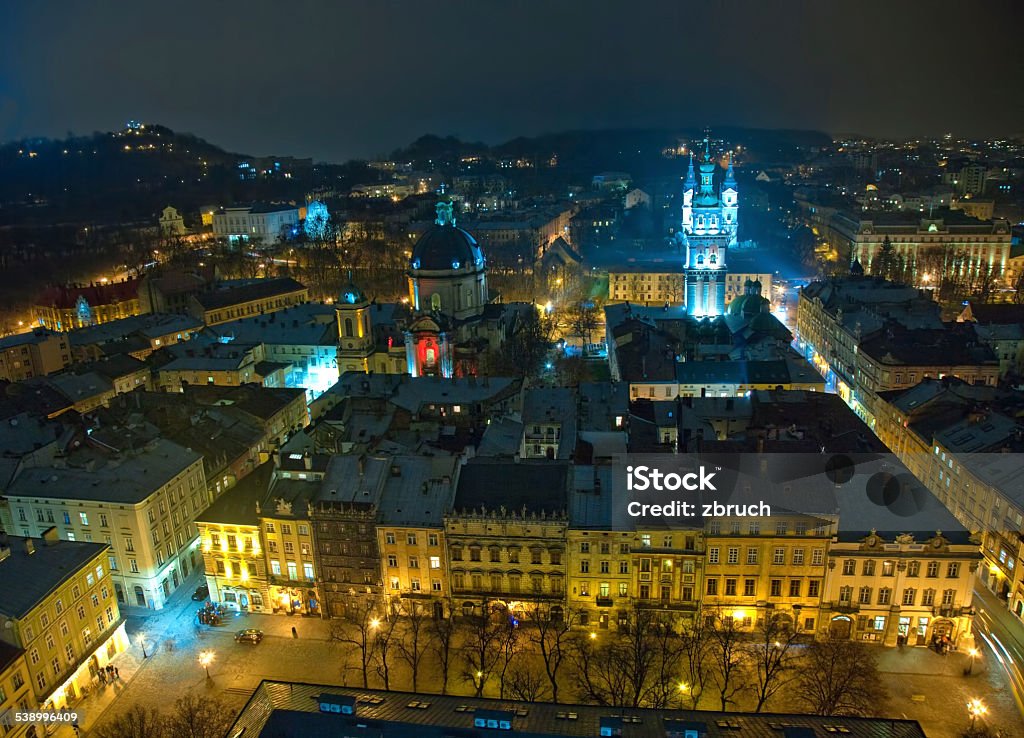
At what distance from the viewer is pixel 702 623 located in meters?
44.8

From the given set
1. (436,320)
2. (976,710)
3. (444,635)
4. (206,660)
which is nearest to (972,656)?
(976,710)

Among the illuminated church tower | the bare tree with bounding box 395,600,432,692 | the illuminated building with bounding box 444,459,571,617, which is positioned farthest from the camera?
the illuminated church tower

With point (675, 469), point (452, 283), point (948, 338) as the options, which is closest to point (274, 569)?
point (675, 469)

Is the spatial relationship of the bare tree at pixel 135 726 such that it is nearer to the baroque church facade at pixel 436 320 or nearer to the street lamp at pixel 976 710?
the street lamp at pixel 976 710

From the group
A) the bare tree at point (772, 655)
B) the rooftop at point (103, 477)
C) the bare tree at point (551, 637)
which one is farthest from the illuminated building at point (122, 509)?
the bare tree at point (772, 655)

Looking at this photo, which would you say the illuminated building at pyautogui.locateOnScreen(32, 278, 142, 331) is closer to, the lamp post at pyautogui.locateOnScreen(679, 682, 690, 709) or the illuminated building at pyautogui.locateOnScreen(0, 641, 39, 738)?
the illuminated building at pyautogui.locateOnScreen(0, 641, 39, 738)

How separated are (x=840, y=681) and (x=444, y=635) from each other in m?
21.6

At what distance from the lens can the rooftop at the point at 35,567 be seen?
3844 centimetres

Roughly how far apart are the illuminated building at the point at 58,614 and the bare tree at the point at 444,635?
19.6m

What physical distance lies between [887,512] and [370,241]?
150 metres

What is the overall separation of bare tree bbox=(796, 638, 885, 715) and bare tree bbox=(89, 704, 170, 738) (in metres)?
32.9

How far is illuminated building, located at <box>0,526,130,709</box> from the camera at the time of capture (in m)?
38.0

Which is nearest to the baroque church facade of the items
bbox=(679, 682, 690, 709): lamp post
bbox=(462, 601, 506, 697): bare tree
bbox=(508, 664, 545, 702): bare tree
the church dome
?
the church dome

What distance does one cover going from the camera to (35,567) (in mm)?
41250
